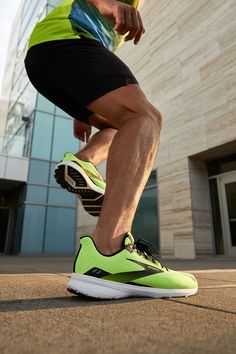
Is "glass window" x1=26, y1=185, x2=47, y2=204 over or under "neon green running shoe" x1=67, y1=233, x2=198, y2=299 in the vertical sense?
over

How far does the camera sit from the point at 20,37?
648 inches

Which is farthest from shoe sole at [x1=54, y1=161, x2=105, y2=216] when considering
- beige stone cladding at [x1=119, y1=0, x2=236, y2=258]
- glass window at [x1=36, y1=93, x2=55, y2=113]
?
glass window at [x1=36, y1=93, x2=55, y2=113]

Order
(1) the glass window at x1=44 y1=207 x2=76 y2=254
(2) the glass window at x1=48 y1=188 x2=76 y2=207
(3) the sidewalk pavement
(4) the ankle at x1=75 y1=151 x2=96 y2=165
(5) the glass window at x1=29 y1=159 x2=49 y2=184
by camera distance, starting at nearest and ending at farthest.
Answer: (3) the sidewalk pavement
(4) the ankle at x1=75 y1=151 x2=96 y2=165
(1) the glass window at x1=44 y1=207 x2=76 y2=254
(5) the glass window at x1=29 y1=159 x2=49 y2=184
(2) the glass window at x1=48 y1=188 x2=76 y2=207

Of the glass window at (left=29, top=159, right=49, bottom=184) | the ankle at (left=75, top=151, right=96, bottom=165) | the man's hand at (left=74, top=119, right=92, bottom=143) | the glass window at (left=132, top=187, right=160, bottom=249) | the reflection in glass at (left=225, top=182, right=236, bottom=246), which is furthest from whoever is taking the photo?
the glass window at (left=29, top=159, right=49, bottom=184)

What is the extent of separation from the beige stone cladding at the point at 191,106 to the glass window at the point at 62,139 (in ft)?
18.5

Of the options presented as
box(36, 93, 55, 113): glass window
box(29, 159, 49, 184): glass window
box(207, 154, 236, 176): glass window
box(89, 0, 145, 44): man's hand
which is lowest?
box(89, 0, 145, 44): man's hand

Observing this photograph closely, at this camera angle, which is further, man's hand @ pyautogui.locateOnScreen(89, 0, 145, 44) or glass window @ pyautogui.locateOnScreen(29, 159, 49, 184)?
glass window @ pyautogui.locateOnScreen(29, 159, 49, 184)

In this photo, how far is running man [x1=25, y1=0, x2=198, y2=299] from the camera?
1.08m

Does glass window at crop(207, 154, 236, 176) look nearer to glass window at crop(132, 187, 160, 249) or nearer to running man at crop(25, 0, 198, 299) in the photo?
glass window at crop(132, 187, 160, 249)

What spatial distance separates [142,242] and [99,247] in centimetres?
23

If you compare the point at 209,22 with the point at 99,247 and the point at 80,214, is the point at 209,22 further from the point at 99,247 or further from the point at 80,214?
the point at 80,214

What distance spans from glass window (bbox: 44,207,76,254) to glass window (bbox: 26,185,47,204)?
497mm

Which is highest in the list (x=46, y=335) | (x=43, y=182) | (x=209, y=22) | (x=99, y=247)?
(x=209, y=22)

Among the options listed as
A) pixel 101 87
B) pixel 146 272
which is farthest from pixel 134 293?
pixel 101 87
